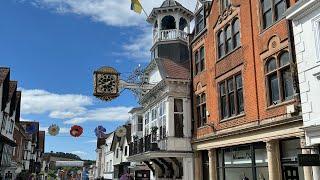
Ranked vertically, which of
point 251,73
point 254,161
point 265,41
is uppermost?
point 265,41

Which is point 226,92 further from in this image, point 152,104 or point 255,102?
point 152,104

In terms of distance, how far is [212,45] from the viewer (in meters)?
20.8

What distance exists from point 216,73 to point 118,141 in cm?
3269

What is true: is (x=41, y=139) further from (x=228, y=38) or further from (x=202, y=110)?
(x=228, y=38)

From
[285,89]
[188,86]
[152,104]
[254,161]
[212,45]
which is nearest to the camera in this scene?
[285,89]

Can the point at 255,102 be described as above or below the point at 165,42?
below

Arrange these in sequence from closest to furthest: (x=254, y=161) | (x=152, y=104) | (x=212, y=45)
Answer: (x=254, y=161) < (x=212, y=45) < (x=152, y=104)

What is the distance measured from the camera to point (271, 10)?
15461mm

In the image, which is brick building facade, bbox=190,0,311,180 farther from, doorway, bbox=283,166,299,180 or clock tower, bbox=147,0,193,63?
clock tower, bbox=147,0,193,63

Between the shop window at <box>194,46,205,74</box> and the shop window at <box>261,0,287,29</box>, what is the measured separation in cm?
661

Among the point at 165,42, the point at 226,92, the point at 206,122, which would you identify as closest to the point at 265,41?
the point at 226,92

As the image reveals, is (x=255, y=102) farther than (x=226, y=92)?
No

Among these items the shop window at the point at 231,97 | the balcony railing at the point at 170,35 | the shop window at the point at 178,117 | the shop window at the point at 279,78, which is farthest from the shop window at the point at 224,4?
the balcony railing at the point at 170,35

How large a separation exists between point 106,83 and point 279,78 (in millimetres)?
11978
